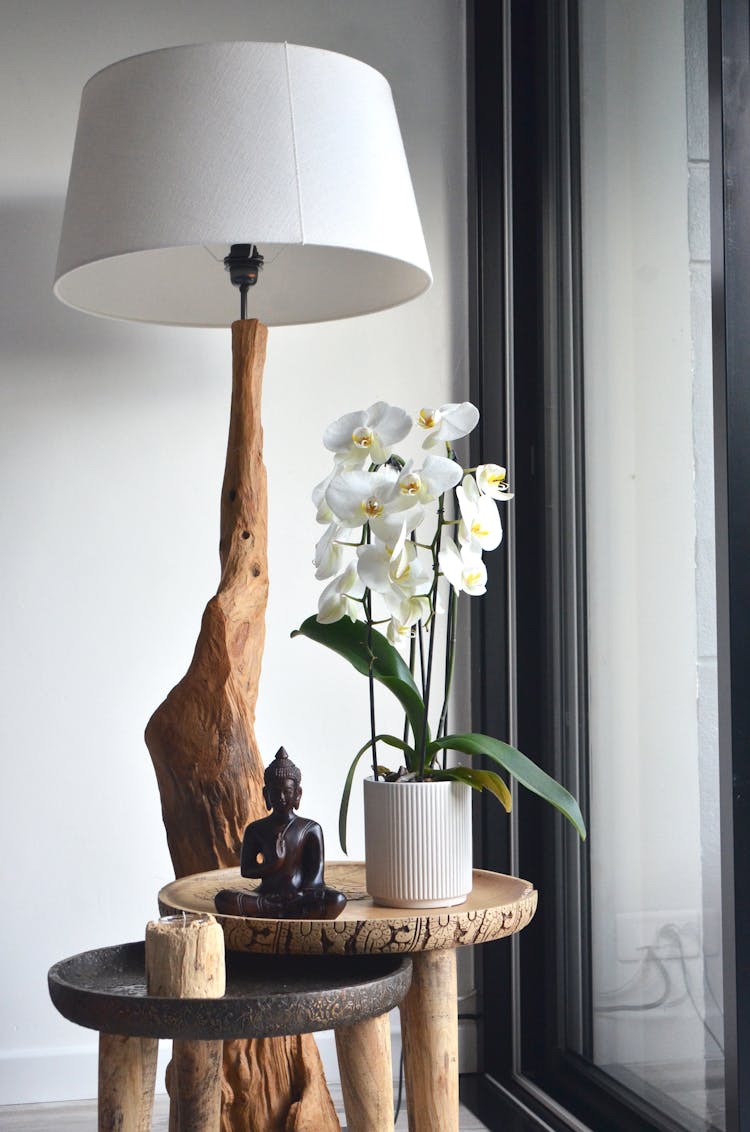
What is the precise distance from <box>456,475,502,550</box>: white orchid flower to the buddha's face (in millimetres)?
295

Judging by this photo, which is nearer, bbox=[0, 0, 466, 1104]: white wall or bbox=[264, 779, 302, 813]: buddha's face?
bbox=[264, 779, 302, 813]: buddha's face

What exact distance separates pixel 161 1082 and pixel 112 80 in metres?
1.48

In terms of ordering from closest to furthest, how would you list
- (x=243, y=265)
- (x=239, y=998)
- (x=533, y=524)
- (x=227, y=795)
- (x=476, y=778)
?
(x=239, y=998)
(x=476, y=778)
(x=227, y=795)
(x=243, y=265)
(x=533, y=524)

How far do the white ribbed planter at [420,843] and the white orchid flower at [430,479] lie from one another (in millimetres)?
283

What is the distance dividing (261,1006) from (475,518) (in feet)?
1.61

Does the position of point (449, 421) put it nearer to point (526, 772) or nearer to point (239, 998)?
point (526, 772)

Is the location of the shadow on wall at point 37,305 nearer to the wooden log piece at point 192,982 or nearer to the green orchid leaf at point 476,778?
the green orchid leaf at point 476,778

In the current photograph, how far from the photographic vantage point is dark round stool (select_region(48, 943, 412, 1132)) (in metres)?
1.00

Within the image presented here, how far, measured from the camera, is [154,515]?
6.54 ft

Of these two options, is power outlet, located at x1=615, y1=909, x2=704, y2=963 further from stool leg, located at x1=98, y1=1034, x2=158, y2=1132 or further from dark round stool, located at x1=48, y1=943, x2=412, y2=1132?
stool leg, located at x1=98, y1=1034, x2=158, y2=1132

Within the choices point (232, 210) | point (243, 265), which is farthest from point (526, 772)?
point (243, 265)

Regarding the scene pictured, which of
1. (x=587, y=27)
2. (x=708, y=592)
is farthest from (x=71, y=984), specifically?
(x=587, y=27)

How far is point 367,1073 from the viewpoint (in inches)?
46.1

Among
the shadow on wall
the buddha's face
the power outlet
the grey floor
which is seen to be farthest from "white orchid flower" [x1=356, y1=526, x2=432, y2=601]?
the grey floor
